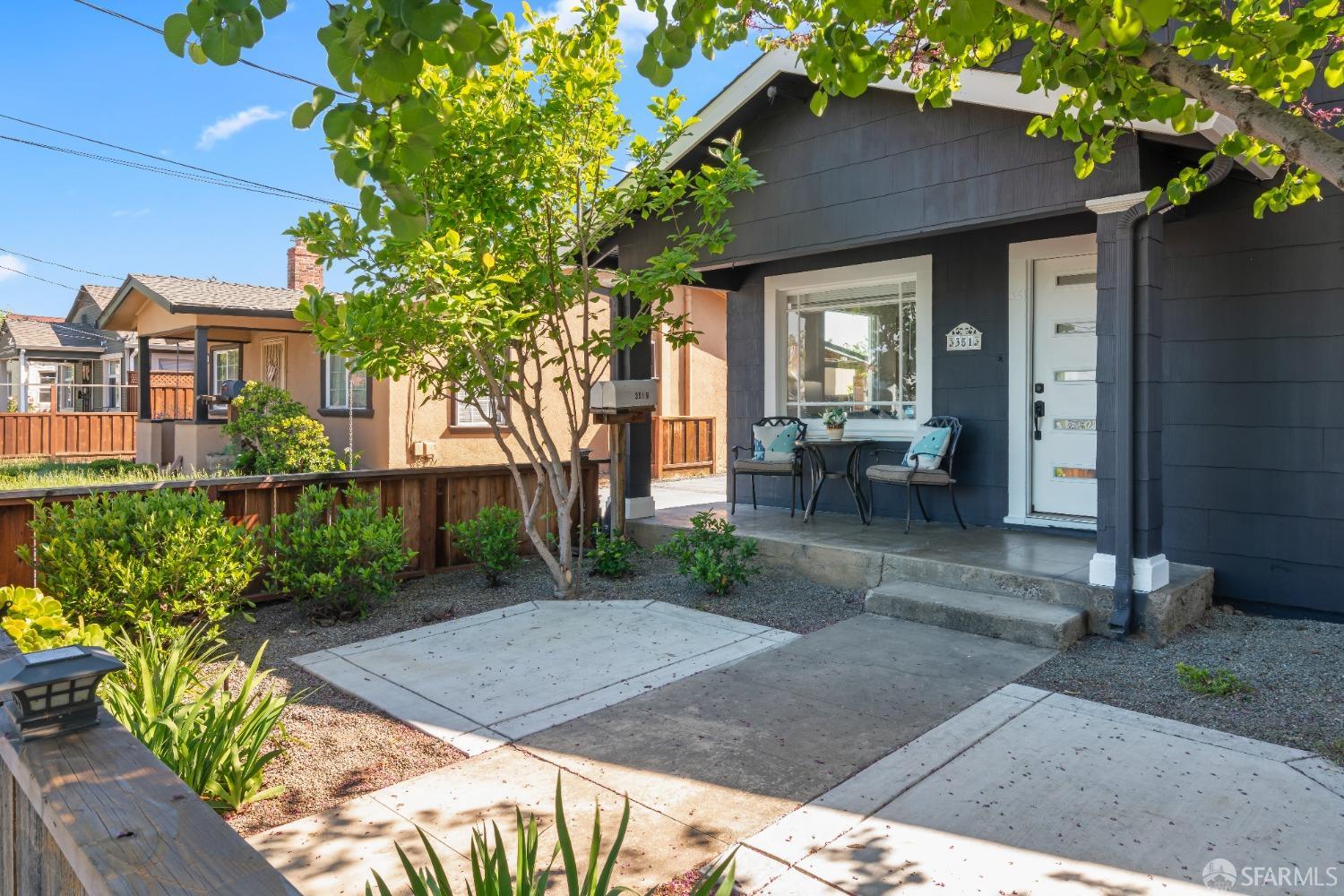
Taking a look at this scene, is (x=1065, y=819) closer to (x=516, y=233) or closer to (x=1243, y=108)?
(x=1243, y=108)

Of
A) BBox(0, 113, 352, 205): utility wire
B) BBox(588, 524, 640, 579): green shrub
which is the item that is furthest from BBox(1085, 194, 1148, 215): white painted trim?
BBox(0, 113, 352, 205): utility wire

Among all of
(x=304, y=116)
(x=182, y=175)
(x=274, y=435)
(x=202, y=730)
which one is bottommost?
(x=202, y=730)

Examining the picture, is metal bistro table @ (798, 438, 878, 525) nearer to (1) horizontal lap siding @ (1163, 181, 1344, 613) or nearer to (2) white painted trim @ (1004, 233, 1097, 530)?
(2) white painted trim @ (1004, 233, 1097, 530)

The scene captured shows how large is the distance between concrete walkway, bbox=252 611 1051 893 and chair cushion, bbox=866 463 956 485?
200 centimetres

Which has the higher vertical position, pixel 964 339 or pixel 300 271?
pixel 300 271

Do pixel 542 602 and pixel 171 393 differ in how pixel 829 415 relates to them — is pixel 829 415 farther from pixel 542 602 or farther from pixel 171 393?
pixel 171 393

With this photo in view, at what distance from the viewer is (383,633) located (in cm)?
502

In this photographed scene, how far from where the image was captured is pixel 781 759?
3.21 meters

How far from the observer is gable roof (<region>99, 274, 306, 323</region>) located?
11789mm

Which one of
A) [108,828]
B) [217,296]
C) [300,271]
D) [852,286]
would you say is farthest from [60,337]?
[108,828]

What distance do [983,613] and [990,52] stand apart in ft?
9.52

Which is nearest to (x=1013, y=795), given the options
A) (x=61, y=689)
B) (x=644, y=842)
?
(x=644, y=842)

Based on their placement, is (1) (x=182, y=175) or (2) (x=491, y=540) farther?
(1) (x=182, y=175)

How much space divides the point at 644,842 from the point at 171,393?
18.6 metres
